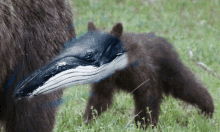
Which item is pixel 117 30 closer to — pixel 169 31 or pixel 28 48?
pixel 28 48

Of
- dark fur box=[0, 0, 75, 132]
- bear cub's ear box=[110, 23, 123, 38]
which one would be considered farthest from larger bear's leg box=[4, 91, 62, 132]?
bear cub's ear box=[110, 23, 123, 38]

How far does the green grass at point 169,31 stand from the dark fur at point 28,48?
101 cm

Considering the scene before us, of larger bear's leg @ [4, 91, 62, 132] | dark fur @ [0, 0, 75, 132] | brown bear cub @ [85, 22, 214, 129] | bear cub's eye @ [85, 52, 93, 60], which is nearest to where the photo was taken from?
dark fur @ [0, 0, 75, 132]

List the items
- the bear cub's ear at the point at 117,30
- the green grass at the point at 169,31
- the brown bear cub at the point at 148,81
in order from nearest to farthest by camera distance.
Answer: the bear cub's ear at the point at 117,30 → the brown bear cub at the point at 148,81 → the green grass at the point at 169,31

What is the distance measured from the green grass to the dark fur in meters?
1.01

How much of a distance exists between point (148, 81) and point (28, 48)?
6.41ft

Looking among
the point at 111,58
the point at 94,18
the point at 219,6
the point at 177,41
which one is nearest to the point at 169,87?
the point at 111,58

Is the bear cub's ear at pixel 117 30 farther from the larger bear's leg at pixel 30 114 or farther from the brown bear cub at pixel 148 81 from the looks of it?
the larger bear's leg at pixel 30 114

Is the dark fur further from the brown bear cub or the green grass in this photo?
the brown bear cub

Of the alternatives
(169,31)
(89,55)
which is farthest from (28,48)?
(169,31)

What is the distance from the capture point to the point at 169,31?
8070 mm

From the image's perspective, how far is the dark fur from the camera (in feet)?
5.32

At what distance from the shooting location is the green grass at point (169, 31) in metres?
3.53

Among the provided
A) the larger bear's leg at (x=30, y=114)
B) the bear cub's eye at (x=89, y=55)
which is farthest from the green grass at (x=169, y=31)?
the bear cub's eye at (x=89, y=55)
